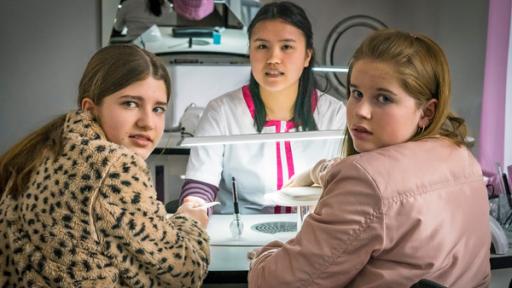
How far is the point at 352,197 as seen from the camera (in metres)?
1.17

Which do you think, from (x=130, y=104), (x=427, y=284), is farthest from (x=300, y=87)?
(x=427, y=284)

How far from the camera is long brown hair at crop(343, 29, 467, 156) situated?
129 centimetres

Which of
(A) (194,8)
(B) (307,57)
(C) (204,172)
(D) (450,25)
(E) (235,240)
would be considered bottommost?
(E) (235,240)

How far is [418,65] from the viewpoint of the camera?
4.25 ft

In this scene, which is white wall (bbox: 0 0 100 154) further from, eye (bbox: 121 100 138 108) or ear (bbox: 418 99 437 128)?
ear (bbox: 418 99 437 128)

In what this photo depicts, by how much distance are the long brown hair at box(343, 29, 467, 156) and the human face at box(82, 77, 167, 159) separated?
1.86 ft

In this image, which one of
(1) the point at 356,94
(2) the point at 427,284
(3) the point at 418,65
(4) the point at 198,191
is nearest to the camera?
(2) the point at 427,284

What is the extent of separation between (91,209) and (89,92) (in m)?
0.37

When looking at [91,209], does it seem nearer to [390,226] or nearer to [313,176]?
[390,226]

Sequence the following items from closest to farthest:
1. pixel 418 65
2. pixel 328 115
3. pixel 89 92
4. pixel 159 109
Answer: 1. pixel 418 65
2. pixel 89 92
3. pixel 159 109
4. pixel 328 115

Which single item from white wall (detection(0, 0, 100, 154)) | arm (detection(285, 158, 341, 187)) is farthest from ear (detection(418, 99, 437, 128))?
white wall (detection(0, 0, 100, 154))

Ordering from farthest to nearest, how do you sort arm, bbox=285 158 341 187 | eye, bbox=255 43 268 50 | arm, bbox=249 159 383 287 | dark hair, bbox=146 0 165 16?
1. dark hair, bbox=146 0 165 16
2. eye, bbox=255 43 268 50
3. arm, bbox=285 158 341 187
4. arm, bbox=249 159 383 287

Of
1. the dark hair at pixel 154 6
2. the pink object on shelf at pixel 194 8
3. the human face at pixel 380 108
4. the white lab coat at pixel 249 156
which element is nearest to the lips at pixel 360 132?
the human face at pixel 380 108

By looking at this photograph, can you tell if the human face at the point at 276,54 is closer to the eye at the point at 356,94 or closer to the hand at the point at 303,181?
the hand at the point at 303,181
